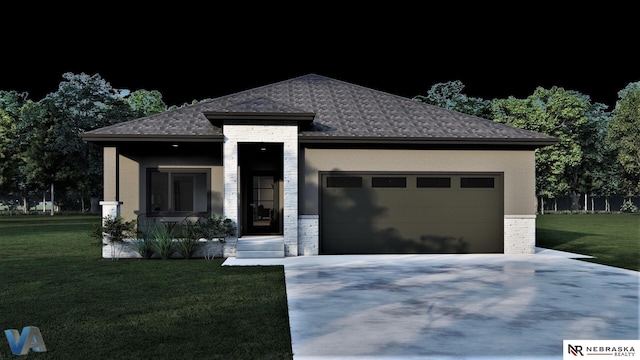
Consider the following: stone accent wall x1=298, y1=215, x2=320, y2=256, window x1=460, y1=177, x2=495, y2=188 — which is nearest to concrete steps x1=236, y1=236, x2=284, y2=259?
stone accent wall x1=298, y1=215, x2=320, y2=256

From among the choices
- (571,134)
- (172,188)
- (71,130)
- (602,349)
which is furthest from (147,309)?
(571,134)

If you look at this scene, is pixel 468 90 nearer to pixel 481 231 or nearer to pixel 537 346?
pixel 481 231

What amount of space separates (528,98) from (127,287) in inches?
1917

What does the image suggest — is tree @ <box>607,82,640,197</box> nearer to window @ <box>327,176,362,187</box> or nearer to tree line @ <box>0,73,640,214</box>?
tree line @ <box>0,73,640,214</box>

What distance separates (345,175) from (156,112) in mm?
39772

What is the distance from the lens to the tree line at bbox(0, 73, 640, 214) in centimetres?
4241

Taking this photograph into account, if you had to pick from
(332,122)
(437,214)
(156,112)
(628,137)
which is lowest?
(437,214)

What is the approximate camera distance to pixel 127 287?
377 inches

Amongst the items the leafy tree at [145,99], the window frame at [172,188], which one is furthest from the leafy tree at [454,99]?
the window frame at [172,188]

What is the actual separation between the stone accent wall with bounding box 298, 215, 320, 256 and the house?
0.03 metres

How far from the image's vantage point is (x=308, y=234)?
1491 cm

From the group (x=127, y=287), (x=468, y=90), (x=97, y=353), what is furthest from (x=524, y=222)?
(x=468, y=90)

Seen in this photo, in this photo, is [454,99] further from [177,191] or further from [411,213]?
[177,191]

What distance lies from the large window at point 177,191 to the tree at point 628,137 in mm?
45312
